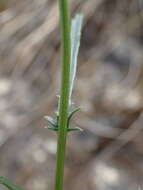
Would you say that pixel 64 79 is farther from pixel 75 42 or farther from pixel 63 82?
pixel 75 42

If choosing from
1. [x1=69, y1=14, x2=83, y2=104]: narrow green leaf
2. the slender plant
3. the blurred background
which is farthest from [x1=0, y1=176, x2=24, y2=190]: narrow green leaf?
the blurred background

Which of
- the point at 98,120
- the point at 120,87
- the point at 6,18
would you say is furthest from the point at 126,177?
the point at 6,18

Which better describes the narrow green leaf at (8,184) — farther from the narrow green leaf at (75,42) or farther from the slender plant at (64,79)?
the narrow green leaf at (75,42)

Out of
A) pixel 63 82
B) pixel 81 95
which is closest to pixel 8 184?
pixel 63 82

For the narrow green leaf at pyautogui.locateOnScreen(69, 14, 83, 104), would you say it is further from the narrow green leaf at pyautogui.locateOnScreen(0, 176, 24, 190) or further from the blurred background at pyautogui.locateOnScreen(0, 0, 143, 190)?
the blurred background at pyautogui.locateOnScreen(0, 0, 143, 190)

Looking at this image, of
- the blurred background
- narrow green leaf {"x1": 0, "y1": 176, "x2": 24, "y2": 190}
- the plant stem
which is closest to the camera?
the plant stem
